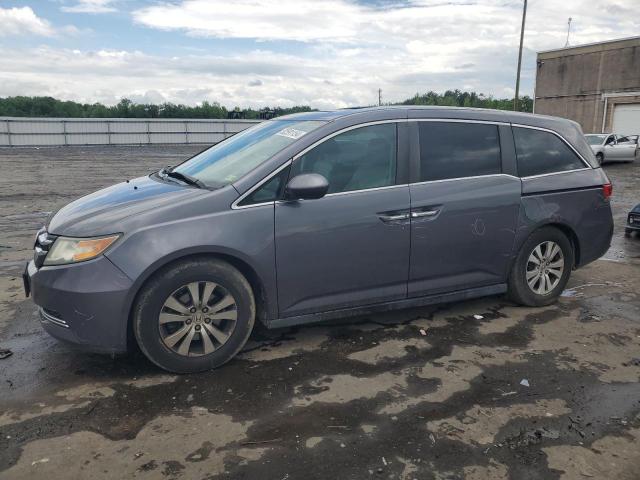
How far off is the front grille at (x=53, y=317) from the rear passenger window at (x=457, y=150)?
274cm

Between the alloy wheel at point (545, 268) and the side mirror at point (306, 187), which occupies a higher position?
the side mirror at point (306, 187)

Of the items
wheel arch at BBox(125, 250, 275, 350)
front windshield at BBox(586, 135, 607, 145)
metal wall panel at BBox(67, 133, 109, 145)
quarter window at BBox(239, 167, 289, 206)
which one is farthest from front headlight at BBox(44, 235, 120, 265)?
metal wall panel at BBox(67, 133, 109, 145)

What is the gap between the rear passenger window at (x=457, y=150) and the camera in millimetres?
4207

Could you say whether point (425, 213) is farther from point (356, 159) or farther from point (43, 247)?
point (43, 247)

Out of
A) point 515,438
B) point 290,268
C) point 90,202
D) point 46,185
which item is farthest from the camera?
point 46,185

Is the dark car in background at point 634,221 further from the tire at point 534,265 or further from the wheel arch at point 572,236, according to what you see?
the tire at point 534,265

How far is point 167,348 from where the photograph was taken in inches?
136

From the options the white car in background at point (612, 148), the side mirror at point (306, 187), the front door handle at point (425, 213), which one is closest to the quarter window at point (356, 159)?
the side mirror at point (306, 187)

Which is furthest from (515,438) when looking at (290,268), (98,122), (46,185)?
(98,122)

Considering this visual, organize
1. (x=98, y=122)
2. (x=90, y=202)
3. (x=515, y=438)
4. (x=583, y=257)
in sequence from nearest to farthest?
1. (x=515, y=438)
2. (x=90, y=202)
3. (x=583, y=257)
4. (x=98, y=122)

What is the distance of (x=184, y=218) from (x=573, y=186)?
3.49 meters

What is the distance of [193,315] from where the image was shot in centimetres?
348

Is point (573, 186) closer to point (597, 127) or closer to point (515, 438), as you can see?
point (515, 438)

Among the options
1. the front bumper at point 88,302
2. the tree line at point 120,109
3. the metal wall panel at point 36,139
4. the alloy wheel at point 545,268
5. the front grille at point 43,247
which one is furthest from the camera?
the tree line at point 120,109
